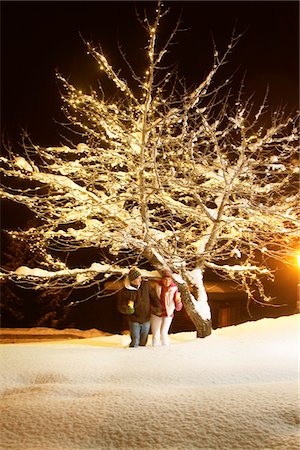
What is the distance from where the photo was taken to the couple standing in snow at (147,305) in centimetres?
880

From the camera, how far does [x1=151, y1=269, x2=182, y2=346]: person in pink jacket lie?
29.9ft

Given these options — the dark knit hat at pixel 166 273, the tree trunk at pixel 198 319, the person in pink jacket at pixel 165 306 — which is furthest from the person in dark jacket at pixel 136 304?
the tree trunk at pixel 198 319

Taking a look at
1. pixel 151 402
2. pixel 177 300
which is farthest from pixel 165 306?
pixel 151 402

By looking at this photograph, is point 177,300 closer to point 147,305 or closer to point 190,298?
point 190,298

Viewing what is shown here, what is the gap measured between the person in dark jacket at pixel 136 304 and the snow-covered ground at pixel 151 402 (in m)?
1.60

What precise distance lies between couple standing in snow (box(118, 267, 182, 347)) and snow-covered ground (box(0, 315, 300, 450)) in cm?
162

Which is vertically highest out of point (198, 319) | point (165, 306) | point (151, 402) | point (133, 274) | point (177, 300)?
point (133, 274)

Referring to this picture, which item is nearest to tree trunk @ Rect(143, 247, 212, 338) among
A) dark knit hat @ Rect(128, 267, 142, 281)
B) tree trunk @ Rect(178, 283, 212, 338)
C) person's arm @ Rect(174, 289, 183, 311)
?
tree trunk @ Rect(178, 283, 212, 338)

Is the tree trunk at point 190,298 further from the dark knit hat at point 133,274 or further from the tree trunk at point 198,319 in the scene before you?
the dark knit hat at point 133,274

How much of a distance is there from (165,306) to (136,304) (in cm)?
63

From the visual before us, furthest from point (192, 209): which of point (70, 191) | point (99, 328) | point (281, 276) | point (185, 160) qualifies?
point (99, 328)

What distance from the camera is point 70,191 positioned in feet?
30.3

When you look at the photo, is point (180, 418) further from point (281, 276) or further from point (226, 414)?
point (281, 276)

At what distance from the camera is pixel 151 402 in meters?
4.25
